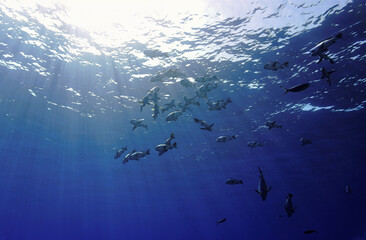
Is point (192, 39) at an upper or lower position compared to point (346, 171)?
upper

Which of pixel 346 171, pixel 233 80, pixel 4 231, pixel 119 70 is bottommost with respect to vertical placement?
pixel 346 171

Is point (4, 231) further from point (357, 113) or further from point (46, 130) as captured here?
point (357, 113)

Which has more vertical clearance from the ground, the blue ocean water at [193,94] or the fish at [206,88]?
the blue ocean water at [193,94]

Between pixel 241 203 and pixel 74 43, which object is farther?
pixel 241 203

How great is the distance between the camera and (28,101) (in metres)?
21.2

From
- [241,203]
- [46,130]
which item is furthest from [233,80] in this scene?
[241,203]

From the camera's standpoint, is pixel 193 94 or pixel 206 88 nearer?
pixel 206 88

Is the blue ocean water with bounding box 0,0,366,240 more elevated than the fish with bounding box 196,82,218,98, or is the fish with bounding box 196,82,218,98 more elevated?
the blue ocean water with bounding box 0,0,366,240

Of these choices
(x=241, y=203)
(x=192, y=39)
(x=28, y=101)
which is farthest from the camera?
(x=241, y=203)

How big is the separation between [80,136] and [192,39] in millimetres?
21066

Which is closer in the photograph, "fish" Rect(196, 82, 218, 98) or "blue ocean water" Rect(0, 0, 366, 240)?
"fish" Rect(196, 82, 218, 98)

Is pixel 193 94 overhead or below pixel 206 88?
overhead

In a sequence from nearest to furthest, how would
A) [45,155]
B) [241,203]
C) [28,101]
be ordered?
[28,101], [45,155], [241,203]

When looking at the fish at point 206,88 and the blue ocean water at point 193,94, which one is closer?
the fish at point 206,88
